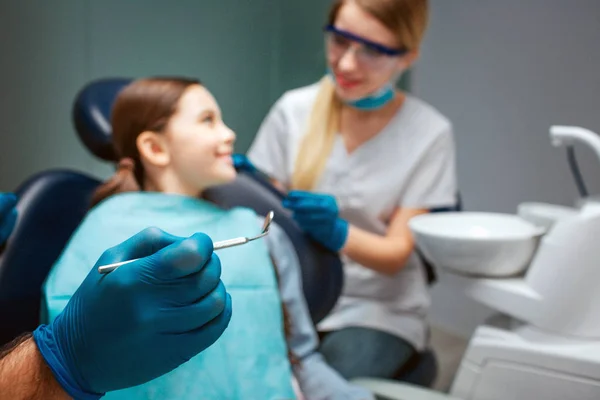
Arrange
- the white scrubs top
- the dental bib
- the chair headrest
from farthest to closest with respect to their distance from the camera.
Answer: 1. the white scrubs top
2. the chair headrest
3. the dental bib

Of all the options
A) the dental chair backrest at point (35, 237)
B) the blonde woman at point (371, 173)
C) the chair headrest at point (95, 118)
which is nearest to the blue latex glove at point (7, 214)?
the dental chair backrest at point (35, 237)

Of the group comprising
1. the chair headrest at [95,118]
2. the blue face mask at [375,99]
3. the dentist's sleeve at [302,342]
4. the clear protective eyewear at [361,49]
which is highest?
the clear protective eyewear at [361,49]

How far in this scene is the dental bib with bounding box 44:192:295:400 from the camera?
650 millimetres

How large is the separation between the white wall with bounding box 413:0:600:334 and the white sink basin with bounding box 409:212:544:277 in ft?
0.63

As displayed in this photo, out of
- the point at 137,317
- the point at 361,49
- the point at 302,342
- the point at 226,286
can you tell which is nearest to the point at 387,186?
the point at 361,49

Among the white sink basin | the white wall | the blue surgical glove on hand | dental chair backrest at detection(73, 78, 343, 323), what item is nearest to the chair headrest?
dental chair backrest at detection(73, 78, 343, 323)

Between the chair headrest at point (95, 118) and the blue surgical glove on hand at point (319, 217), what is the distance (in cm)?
35

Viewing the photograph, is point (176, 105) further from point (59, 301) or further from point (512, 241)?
point (512, 241)

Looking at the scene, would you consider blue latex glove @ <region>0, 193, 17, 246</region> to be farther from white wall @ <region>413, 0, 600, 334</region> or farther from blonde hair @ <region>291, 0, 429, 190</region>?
white wall @ <region>413, 0, 600, 334</region>

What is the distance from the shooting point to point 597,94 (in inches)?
38.1

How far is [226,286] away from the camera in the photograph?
0.72m

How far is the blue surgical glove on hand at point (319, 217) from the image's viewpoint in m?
0.92

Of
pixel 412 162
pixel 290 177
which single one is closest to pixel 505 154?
pixel 412 162

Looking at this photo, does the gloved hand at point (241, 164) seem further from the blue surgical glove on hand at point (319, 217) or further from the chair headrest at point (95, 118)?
the chair headrest at point (95, 118)
